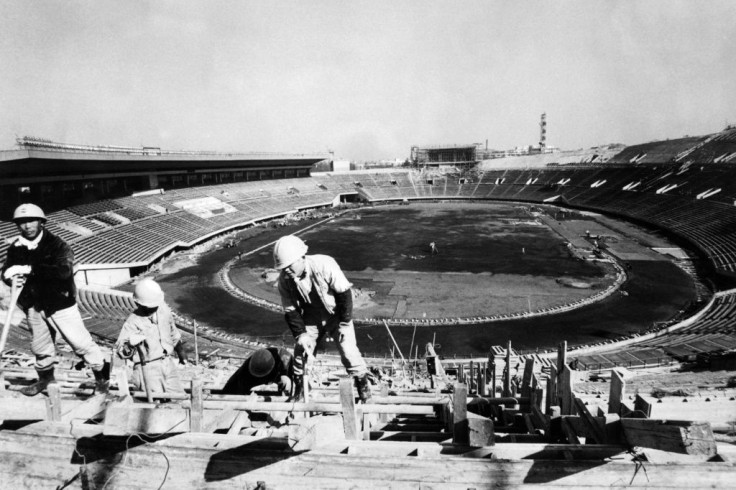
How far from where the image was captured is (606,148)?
83188 millimetres

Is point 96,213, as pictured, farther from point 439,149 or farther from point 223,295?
point 439,149

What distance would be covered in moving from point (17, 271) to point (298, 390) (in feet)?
15.5

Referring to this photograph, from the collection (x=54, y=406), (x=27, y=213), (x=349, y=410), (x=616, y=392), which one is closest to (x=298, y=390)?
(x=349, y=410)

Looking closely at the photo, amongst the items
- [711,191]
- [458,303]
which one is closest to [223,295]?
[458,303]

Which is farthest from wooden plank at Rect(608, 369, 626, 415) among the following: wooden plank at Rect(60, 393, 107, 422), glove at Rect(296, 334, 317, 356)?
wooden plank at Rect(60, 393, 107, 422)

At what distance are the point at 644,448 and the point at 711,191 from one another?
55.1 metres

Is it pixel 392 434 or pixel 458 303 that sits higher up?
pixel 458 303

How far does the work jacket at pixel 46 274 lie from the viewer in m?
6.68

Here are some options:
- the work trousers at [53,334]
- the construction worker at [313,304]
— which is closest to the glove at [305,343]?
the construction worker at [313,304]

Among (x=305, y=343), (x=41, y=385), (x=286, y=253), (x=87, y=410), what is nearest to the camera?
(x=286, y=253)

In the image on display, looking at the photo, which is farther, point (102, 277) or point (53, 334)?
point (102, 277)

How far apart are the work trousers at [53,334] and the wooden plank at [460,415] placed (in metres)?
6.02

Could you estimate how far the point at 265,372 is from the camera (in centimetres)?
635

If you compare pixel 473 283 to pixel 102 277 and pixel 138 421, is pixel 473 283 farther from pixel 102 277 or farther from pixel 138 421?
pixel 102 277
